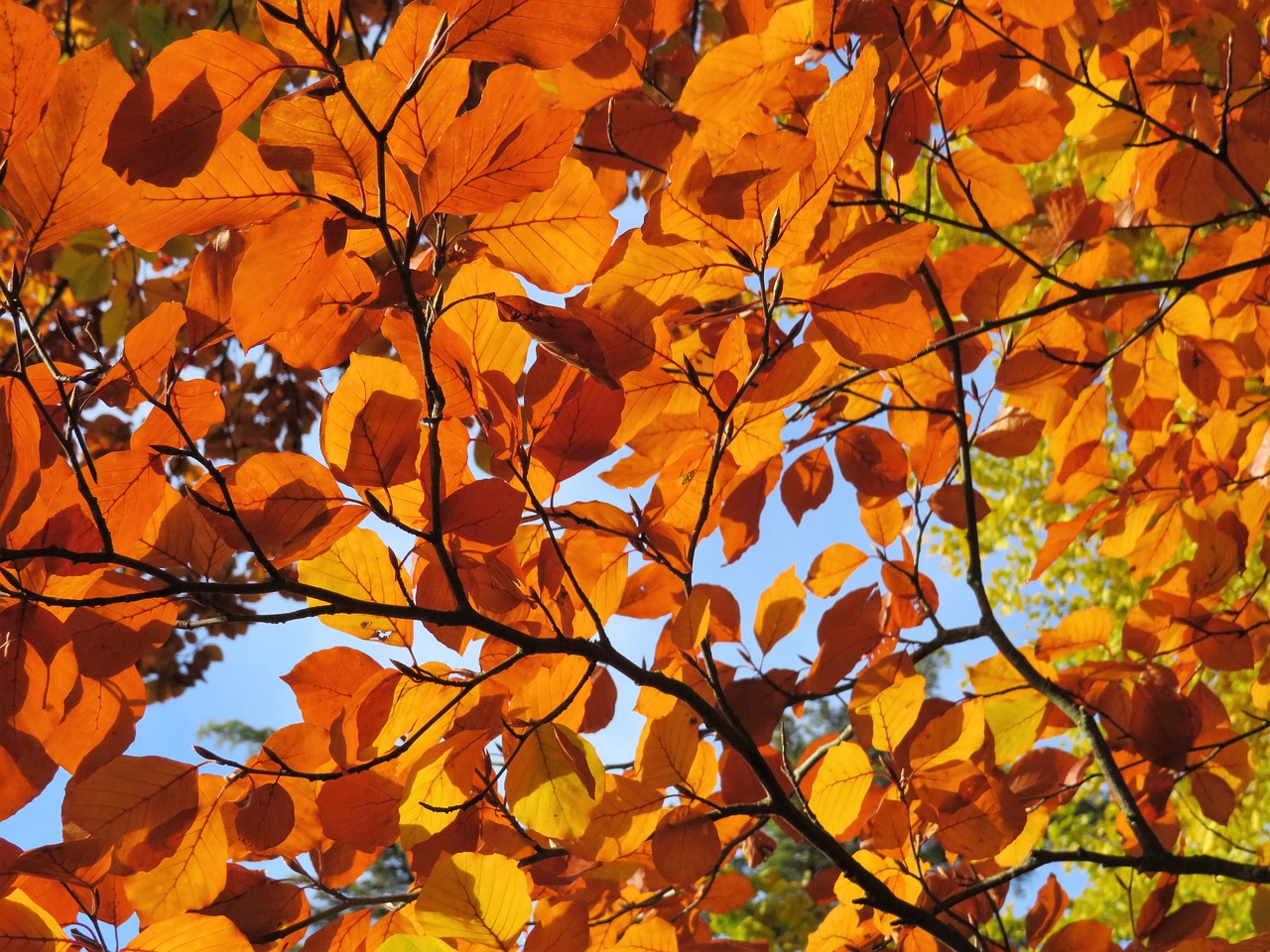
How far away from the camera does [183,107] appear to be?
56 cm

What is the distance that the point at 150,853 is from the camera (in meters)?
0.77

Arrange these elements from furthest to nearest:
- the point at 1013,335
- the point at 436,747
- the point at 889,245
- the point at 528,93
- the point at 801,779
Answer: the point at 801,779 → the point at 1013,335 → the point at 436,747 → the point at 889,245 → the point at 528,93

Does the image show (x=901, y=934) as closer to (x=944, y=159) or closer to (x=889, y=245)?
(x=889, y=245)

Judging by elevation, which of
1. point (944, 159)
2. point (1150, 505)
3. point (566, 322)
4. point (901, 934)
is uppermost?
point (944, 159)

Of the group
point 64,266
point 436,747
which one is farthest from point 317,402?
point 436,747

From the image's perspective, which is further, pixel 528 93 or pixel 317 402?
pixel 317 402

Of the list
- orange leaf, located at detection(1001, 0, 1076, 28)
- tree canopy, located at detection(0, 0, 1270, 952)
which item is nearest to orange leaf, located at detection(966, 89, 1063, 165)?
tree canopy, located at detection(0, 0, 1270, 952)

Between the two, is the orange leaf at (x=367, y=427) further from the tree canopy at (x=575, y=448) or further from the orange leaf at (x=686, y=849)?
the orange leaf at (x=686, y=849)

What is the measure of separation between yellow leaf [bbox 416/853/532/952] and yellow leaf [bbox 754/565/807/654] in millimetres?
557

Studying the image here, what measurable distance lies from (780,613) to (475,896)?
1.99 ft

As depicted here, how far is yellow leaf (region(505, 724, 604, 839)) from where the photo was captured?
2.64ft

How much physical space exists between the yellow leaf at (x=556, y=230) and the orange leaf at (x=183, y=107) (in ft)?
0.70

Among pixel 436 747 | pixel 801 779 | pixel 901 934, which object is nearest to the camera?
pixel 436 747

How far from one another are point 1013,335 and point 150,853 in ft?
4.09
